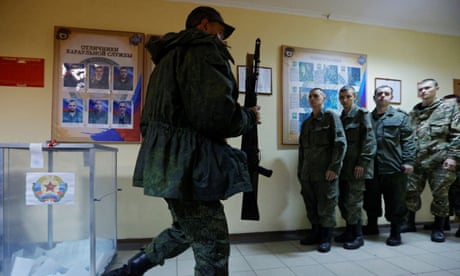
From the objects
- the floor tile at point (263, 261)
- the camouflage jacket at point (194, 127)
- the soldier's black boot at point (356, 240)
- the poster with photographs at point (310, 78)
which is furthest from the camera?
the poster with photographs at point (310, 78)

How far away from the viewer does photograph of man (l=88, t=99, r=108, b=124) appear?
2.38 meters

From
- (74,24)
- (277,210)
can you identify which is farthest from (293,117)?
(74,24)

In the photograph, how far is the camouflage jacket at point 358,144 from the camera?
247 centimetres

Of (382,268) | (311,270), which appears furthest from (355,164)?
(311,270)

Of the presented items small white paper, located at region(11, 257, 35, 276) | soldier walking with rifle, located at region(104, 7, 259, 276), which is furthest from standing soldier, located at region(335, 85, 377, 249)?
small white paper, located at region(11, 257, 35, 276)

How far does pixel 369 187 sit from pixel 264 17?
77.4 inches

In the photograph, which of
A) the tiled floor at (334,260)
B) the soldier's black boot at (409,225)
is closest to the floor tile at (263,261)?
the tiled floor at (334,260)

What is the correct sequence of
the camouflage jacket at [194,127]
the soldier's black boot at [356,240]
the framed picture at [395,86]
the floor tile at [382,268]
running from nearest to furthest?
the camouflage jacket at [194,127] → the floor tile at [382,268] → the soldier's black boot at [356,240] → the framed picture at [395,86]

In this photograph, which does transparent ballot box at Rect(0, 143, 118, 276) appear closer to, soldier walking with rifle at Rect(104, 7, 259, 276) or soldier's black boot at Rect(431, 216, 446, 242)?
soldier walking with rifle at Rect(104, 7, 259, 276)

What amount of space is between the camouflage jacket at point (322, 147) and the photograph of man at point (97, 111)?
1781mm

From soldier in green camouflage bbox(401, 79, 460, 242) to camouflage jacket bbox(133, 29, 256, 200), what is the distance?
2471mm

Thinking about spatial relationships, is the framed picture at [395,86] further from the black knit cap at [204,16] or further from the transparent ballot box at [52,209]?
the transparent ballot box at [52,209]

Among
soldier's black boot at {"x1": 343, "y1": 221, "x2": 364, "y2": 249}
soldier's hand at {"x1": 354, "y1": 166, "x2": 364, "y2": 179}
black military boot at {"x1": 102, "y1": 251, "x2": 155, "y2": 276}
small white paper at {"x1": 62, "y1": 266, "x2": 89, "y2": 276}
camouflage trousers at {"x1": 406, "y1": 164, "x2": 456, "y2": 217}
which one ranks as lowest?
soldier's black boot at {"x1": 343, "y1": 221, "x2": 364, "y2": 249}

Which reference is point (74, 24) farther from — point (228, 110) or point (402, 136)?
point (402, 136)
